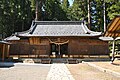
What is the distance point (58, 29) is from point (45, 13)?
52.6 feet

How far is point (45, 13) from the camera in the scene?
39.5 metres

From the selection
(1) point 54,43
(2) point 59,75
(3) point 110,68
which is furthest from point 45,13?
(2) point 59,75

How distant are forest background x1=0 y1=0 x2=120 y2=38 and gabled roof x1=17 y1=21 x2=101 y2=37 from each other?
763 centimetres

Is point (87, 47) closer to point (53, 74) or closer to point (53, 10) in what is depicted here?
point (53, 74)

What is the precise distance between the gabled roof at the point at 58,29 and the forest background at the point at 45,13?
763 cm

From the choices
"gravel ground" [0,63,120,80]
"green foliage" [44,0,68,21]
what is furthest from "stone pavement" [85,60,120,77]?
"green foliage" [44,0,68,21]

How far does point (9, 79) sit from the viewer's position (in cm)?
863

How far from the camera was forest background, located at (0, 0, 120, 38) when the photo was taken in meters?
33.3

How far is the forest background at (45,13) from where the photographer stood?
109 feet

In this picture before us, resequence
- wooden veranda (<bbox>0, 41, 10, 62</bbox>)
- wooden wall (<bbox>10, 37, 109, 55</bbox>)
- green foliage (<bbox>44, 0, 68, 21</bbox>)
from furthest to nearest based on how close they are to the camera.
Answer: green foliage (<bbox>44, 0, 68, 21</bbox>)
wooden wall (<bbox>10, 37, 109, 55</bbox>)
wooden veranda (<bbox>0, 41, 10, 62</bbox>)

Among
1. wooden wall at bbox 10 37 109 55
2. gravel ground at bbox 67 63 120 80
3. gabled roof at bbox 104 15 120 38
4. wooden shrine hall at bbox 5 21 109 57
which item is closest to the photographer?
gravel ground at bbox 67 63 120 80

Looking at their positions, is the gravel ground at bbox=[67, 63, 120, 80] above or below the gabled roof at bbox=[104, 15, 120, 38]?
below

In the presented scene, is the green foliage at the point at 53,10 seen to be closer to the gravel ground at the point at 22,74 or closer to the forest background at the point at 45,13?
the forest background at the point at 45,13

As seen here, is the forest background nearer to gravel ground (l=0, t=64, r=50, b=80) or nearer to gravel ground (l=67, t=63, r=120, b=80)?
gravel ground (l=67, t=63, r=120, b=80)
